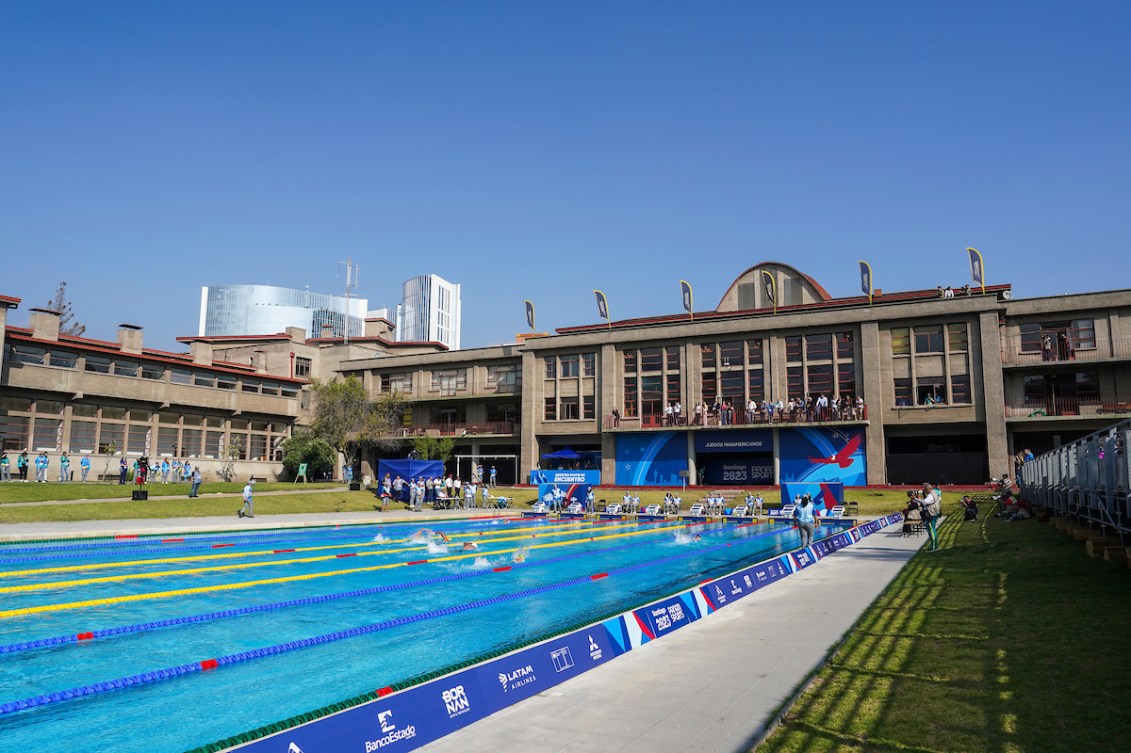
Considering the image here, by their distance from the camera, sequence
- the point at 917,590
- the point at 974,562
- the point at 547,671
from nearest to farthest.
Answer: the point at 547,671 → the point at 917,590 → the point at 974,562

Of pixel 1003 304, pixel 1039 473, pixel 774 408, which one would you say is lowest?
pixel 1039 473

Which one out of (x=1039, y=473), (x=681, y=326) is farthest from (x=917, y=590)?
(x=681, y=326)

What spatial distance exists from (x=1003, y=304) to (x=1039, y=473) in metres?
20.0

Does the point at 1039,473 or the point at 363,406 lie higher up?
the point at 363,406

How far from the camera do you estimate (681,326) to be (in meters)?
46.0

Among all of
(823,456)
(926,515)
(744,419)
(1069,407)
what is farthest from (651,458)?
(926,515)

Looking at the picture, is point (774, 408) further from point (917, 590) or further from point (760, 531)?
point (917, 590)

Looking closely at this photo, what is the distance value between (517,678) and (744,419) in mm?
38572

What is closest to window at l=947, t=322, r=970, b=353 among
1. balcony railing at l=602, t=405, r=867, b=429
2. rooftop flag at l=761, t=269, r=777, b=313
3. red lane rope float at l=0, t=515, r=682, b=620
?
balcony railing at l=602, t=405, r=867, b=429

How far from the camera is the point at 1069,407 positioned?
37.7 m

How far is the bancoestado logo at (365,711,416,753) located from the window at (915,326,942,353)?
40.2 m

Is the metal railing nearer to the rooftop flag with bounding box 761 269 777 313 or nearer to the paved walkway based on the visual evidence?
the paved walkway

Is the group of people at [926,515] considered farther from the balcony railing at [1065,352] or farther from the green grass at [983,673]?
the balcony railing at [1065,352]

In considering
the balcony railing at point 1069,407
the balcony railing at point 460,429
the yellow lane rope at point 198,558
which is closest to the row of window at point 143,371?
the balcony railing at point 460,429
